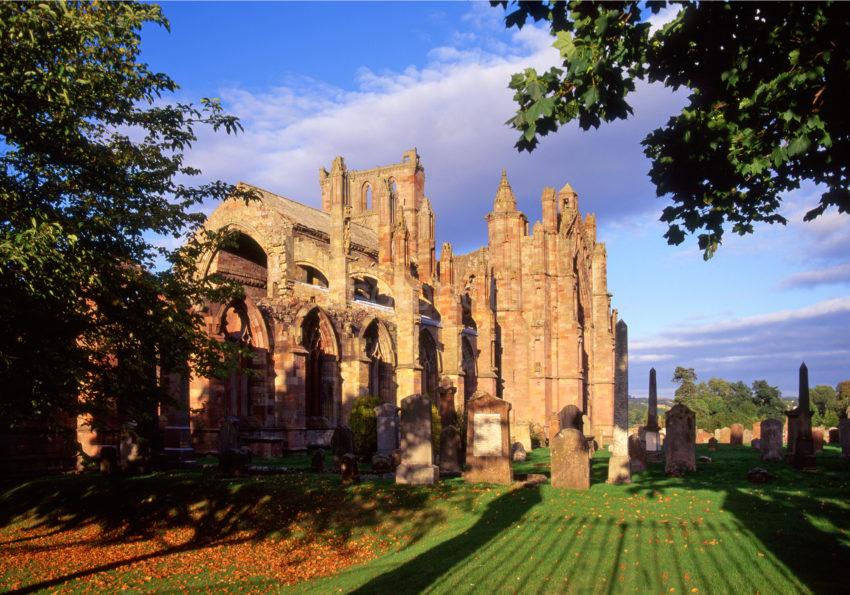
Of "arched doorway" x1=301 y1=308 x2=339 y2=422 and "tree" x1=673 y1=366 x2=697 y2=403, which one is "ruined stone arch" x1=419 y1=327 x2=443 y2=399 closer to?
"arched doorway" x1=301 y1=308 x2=339 y2=422

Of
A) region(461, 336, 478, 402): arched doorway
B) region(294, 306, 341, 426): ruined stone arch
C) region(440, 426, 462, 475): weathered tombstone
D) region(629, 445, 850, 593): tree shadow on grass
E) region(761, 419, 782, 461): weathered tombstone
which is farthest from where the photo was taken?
region(461, 336, 478, 402): arched doorway

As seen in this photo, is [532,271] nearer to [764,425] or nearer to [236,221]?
[236,221]

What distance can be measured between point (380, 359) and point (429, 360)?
519cm

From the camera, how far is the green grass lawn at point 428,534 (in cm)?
912

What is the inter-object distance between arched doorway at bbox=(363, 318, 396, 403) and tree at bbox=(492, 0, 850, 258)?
2614cm

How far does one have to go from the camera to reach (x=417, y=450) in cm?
1608

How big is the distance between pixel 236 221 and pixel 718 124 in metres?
28.6

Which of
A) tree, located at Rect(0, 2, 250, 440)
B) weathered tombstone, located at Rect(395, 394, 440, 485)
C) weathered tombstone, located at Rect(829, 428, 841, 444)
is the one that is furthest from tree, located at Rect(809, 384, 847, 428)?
tree, located at Rect(0, 2, 250, 440)

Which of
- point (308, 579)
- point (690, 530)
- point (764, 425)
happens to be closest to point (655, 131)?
point (690, 530)

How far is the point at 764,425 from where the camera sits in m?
23.6

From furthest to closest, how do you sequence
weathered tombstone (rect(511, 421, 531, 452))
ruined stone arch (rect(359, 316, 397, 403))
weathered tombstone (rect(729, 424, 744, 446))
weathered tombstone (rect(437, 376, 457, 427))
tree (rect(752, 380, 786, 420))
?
tree (rect(752, 380, 786, 420)) → weathered tombstone (rect(729, 424, 744, 446)) → ruined stone arch (rect(359, 316, 397, 403)) → weathered tombstone (rect(511, 421, 531, 452)) → weathered tombstone (rect(437, 376, 457, 427))

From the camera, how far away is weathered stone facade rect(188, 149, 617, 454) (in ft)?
89.9

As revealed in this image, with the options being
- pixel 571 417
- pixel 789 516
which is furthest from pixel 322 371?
pixel 789 516

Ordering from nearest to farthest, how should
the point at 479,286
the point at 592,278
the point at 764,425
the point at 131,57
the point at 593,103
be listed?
1. the point at 593,103
2. the point at 131,57
3. the point at 764,425
4. the point at 479,286
5. the point at 592,278
